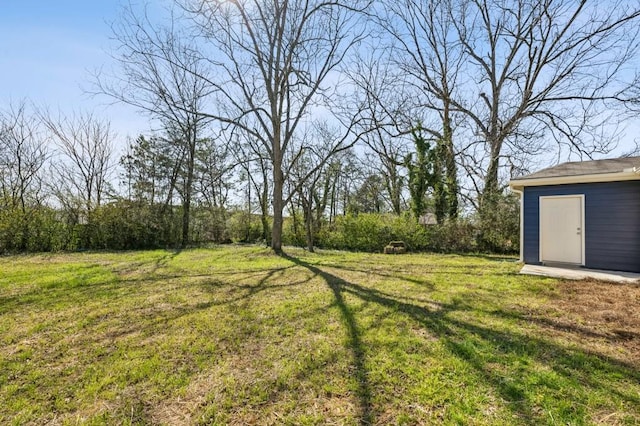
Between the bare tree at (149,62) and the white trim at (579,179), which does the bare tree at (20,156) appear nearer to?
the bare tree at (149,62)

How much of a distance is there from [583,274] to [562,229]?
4.76 feet

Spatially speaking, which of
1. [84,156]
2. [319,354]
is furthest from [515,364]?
[84,156]

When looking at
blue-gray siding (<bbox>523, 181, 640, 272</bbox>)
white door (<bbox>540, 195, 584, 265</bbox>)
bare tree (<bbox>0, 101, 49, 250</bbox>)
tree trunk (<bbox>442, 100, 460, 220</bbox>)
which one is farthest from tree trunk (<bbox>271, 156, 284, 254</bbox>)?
bare tree (<bbox>0, 101, 49, 250</bbox>)

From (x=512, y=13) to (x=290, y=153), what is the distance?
1070cm

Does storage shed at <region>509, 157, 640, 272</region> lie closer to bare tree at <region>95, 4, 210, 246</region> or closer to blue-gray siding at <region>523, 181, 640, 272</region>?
blue-gray siding at <region>523, 181, 640, 272</region>

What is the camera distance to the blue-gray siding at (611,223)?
19.9 ft

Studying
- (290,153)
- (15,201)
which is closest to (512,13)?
(290,153)

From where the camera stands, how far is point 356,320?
3.23 meters

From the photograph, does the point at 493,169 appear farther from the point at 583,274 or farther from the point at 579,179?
the point at 583,274

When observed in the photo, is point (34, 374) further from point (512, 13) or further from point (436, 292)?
point (512, 13)

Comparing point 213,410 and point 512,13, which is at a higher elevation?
point 512,13

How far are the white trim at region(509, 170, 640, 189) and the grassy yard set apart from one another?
2.72 metres

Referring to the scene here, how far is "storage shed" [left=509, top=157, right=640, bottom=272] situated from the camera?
611 centimetres

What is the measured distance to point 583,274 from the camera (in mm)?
5758
